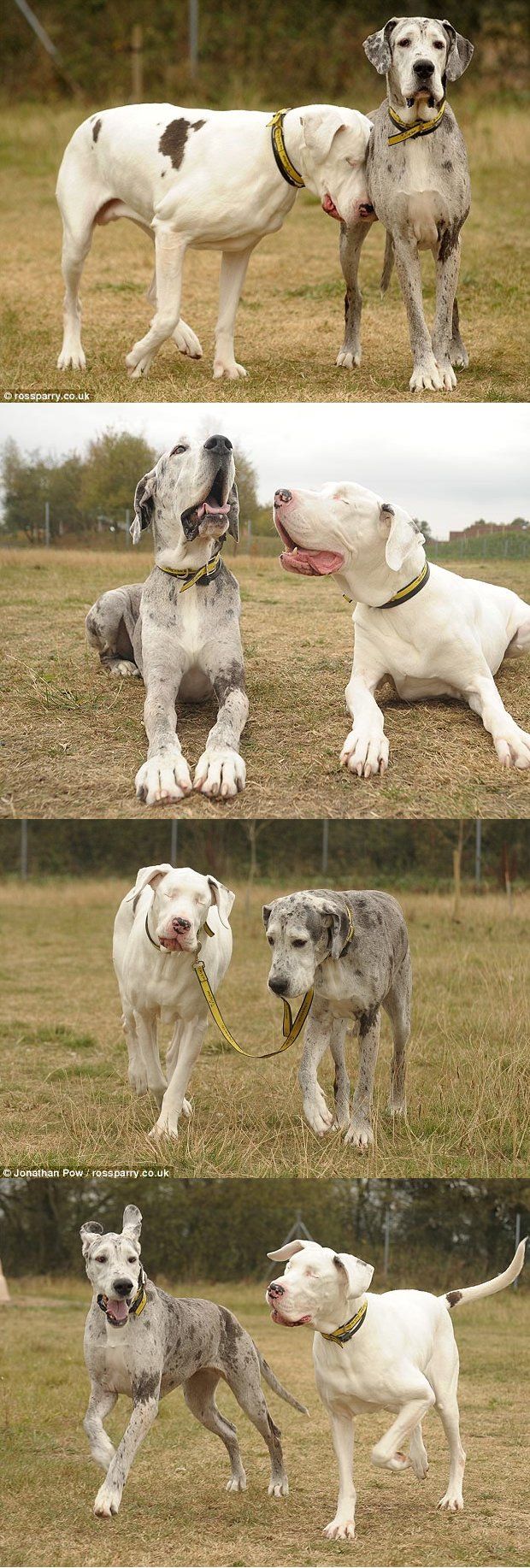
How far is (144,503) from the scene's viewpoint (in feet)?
19.0

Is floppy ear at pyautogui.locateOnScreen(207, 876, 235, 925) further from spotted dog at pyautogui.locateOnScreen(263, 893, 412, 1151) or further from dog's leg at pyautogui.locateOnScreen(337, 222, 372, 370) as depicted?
dog's leg at pyautogui.locateOnScreen(337, 222, 372, 370)

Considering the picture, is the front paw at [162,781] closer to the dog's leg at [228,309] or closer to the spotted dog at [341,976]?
the spotted dog at [341,976]

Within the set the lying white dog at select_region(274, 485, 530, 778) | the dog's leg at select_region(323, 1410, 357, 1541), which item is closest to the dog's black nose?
the lying white dog at select_region(274, 485, 530, 778)

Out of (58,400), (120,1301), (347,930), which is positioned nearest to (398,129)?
(58,400)

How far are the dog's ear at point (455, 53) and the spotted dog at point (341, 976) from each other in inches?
130

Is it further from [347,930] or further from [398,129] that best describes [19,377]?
Answer: [347,930]

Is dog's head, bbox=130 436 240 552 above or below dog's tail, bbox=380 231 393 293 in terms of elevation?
below

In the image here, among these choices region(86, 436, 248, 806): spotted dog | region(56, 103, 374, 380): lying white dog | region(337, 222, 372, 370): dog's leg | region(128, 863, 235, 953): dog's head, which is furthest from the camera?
region(337, 222, 372, 370): dog's leg

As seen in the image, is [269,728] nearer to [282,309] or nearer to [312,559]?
[312,559]

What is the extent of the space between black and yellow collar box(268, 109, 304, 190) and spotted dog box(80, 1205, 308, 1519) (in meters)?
4.17

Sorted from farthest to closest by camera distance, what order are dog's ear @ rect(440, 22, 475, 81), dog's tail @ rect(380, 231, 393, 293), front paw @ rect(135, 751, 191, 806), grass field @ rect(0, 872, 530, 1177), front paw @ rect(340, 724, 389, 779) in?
1. dog's tail @ rect(380, 231, 393, 293)
2. grass field @ rect(0, 872, 530, 1177)
3. dog's ear @ rect(440, 22, 475, 81)
4. front paw @ rect(340, 724, 389, 779)
5. front paw @ rect(135, 751, 191, 806)

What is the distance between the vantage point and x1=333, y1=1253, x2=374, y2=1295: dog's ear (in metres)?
5.00

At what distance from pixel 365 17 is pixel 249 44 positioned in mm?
1417

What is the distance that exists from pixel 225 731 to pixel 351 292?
7.81 feet
